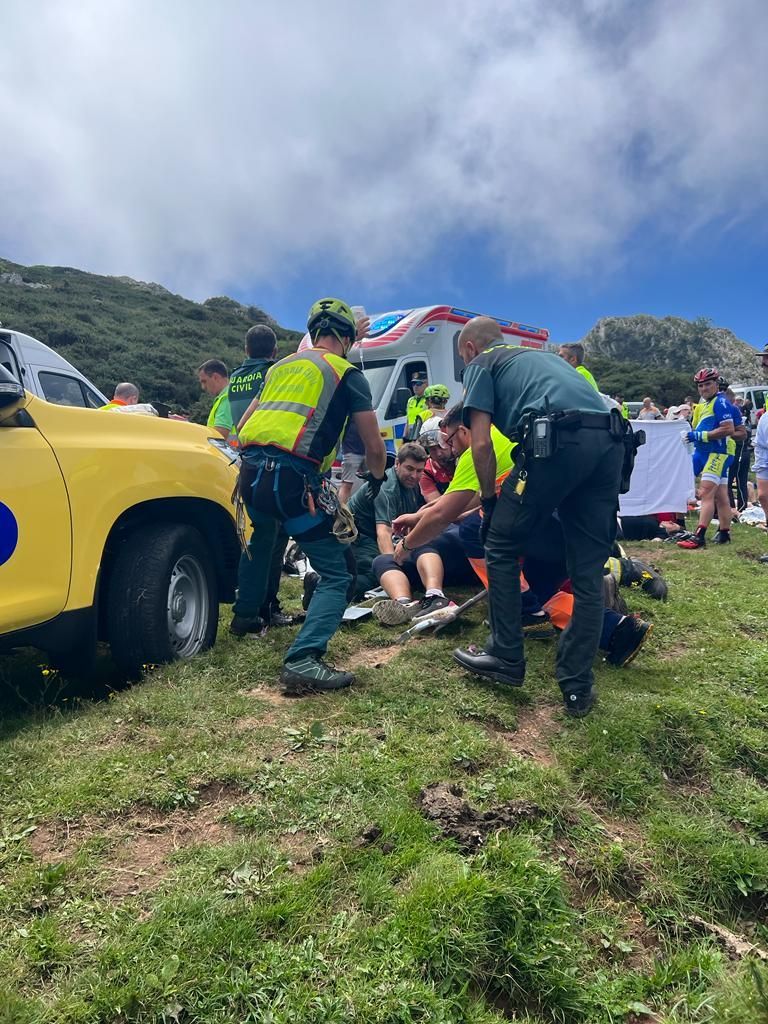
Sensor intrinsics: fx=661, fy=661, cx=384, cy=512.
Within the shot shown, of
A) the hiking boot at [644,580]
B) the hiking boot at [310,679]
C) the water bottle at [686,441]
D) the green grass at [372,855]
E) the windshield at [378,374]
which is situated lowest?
the green grass at [372,855]

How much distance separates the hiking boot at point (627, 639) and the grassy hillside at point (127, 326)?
973 inches

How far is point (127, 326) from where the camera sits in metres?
40.7

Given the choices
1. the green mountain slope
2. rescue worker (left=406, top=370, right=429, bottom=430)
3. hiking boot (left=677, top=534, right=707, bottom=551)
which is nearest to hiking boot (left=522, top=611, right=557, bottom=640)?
hiking boot (left=677, top=534, right=707, bottom=551)

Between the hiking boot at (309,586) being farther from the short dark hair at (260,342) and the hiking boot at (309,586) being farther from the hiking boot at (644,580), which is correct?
the hiking boot at (644,580)

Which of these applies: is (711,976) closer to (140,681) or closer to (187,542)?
(140,681)

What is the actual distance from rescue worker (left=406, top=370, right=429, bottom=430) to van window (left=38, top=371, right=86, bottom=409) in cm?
409

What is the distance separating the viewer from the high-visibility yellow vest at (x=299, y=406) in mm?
3277

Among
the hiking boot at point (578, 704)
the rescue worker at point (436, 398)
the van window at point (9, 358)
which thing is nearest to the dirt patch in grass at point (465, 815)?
the hiking boot at point (578, 704)

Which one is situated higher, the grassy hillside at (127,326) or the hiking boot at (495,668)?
the grassy hillside at (127,326)

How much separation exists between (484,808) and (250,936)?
90cm

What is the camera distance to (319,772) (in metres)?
2.41

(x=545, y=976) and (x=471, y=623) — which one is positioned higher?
(x=471, y=623)

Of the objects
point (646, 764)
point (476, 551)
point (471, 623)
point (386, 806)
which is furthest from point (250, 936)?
point (476, 551)

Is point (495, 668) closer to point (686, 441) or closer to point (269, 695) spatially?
point (269, 695)
